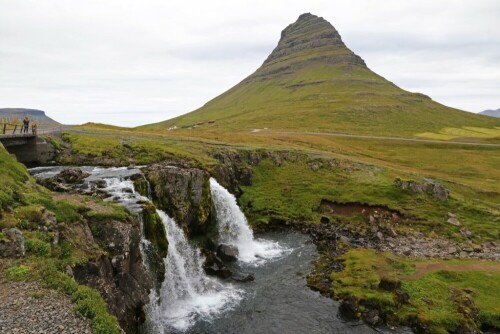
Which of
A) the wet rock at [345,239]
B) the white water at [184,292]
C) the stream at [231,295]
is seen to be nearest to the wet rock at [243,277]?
the stream at [231,295]

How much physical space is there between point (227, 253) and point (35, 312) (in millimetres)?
31445

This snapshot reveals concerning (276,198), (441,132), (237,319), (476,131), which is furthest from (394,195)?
(476,131)

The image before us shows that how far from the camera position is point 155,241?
34.2 m

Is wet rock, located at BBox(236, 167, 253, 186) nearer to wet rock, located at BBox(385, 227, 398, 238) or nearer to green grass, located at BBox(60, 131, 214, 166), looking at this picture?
green grass, located at BBox(60, 131, 214, 166)

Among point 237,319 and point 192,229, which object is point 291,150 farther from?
point 237,319

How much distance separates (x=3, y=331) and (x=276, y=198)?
5530 centimetres

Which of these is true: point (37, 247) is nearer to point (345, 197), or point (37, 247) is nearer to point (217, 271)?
point (217, 271)

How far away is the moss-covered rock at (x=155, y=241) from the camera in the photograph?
33.3 m

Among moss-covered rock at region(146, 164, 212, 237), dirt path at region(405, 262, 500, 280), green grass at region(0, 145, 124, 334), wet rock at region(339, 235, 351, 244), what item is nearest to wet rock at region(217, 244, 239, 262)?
moss-covered rock at region(146, 164, 212, 237)

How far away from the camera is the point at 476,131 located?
180875 millimetres

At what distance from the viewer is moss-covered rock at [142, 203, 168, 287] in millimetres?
33281

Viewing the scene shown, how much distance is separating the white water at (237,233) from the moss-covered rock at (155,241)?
16.4 m

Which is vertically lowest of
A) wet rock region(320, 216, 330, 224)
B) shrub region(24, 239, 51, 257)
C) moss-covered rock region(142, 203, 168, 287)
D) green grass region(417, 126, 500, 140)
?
A: wet rock region(320, 216, 330, 224)

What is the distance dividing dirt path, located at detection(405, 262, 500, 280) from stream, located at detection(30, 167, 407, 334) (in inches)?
447
